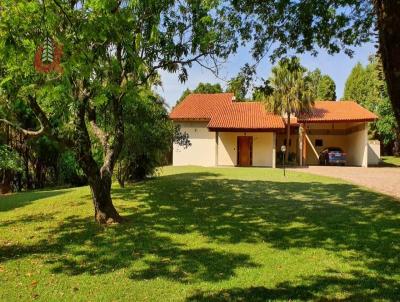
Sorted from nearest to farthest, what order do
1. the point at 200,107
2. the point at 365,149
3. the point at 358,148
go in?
the point at 365,149 < the point at 358,148 < the point at 200,107

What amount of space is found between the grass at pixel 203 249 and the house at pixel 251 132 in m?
18.2

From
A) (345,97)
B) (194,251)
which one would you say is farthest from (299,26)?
(345,97)

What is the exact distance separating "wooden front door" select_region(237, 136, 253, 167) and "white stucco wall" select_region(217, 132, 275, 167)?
31 cm

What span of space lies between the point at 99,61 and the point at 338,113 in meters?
31.8

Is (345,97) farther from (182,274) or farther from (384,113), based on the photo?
(182,274)

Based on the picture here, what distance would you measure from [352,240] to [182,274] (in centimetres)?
383

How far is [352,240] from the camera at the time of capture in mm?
8766

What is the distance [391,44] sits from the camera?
2926 mm

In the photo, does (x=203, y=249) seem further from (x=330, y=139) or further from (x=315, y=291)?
(x=330, y=139)

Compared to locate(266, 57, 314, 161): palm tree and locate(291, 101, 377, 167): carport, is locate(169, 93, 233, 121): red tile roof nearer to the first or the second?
locate(266, 57, 314, 161): palm tree

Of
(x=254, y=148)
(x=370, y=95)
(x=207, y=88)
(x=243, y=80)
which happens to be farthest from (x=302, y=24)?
(x=207, y=88)

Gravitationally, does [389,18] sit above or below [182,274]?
above

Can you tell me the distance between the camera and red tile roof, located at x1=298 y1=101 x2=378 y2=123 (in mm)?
33125

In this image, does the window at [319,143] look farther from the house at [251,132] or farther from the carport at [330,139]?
the house at [251,132]
